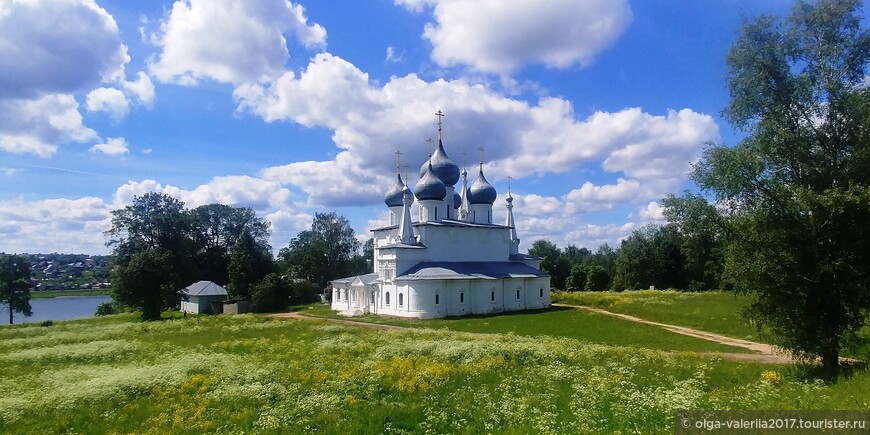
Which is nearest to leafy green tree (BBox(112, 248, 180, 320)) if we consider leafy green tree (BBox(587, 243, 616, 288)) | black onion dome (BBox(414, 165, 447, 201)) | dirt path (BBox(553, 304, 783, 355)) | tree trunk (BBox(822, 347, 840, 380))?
black onion dome (BBox(414, 165, 447, 201))

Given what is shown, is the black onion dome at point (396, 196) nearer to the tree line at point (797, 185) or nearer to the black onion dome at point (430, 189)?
the black onion dome at point (430, 189)

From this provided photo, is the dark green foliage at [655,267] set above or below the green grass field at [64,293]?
above

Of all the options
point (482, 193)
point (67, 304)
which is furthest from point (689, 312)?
point (67, 304)

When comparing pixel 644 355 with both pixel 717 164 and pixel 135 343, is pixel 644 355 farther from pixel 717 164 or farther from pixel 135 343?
pixel 135 343

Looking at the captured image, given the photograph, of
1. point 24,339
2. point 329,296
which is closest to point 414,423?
point 24,339

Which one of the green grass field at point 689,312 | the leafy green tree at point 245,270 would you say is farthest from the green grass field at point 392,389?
the leafy green tree at point 245,270

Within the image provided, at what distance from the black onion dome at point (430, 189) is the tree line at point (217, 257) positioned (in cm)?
1751

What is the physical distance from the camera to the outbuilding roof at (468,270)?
40531 mm

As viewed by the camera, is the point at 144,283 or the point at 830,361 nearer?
the point at 830,361

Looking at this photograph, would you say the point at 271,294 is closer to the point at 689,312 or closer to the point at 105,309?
the point at 105,309

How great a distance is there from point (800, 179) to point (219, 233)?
215 feet

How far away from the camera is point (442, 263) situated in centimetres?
4369

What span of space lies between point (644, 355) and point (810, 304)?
17.7 feet

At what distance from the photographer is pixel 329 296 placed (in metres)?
61.0
